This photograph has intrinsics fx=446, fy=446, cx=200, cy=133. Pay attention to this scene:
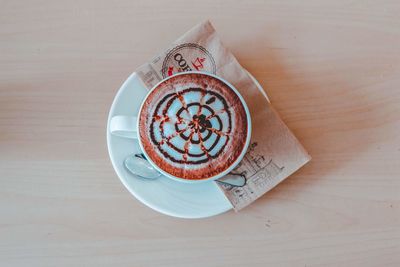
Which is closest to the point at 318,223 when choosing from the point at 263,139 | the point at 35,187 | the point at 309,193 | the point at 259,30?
the point at 309,193

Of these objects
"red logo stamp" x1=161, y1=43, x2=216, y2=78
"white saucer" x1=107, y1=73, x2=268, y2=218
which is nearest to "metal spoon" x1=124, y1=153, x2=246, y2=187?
"white saucer" x1=107, y1=73, x2=268, y2=218

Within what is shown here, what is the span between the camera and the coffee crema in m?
0.68

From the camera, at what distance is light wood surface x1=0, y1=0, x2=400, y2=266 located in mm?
771

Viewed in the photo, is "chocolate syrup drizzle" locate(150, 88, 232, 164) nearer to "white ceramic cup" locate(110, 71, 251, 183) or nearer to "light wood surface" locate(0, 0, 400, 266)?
"white ceramic cup" locate(110, 71, 251, 183)

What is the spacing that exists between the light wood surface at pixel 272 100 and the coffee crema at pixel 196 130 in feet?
0.47

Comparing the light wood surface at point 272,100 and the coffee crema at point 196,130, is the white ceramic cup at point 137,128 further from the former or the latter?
the light wood surface at point 272,100

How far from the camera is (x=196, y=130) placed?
676 mm

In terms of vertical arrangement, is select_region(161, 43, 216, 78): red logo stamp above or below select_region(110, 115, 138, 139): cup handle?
above

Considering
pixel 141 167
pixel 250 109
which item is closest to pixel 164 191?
pixel 141 167

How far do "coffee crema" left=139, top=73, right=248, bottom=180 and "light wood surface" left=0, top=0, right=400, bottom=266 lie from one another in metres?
0.14

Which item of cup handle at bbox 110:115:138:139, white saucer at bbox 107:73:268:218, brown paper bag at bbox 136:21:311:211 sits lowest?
white saucer at bbox 107:73:268:218

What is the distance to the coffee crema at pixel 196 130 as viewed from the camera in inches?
26.6

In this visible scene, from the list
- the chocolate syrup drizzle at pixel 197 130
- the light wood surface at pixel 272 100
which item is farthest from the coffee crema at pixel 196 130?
the light wood surface at pixel 272 100

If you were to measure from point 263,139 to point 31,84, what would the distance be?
431 millimetres
